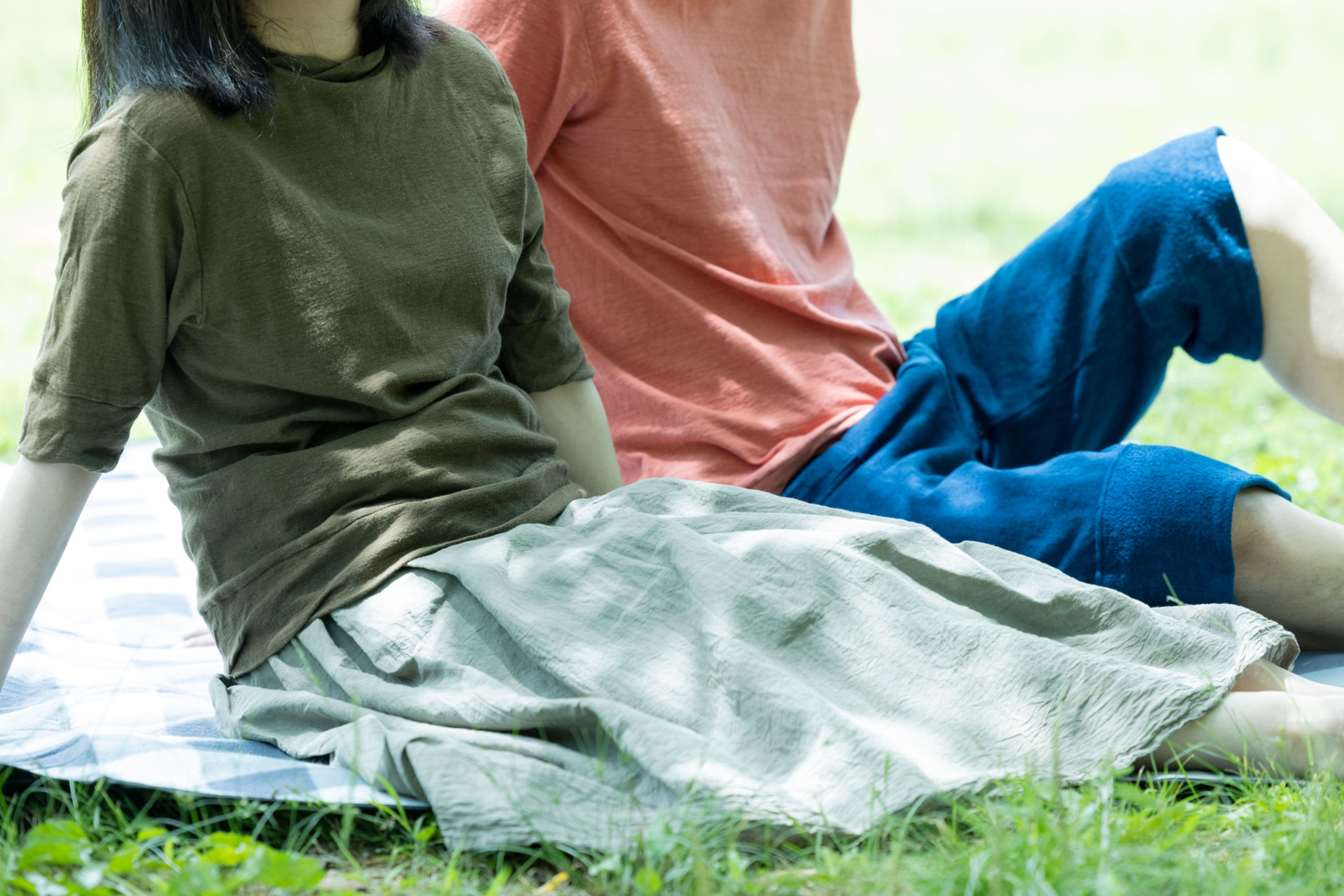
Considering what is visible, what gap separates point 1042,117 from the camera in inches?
332

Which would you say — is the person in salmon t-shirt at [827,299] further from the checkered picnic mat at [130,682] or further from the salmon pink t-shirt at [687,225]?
the checkered picnic mat at [130,682]

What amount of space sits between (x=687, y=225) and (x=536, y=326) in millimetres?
355

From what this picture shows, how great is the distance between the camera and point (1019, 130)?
26.9 ft

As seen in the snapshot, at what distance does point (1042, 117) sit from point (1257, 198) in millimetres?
6735

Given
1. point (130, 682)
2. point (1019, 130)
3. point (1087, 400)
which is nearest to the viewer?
point (130, 682)

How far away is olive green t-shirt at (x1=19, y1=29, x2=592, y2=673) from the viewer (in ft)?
5.39

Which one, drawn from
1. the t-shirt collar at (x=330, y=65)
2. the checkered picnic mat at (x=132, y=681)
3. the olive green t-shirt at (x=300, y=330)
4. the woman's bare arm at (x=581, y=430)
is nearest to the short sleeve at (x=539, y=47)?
the olive green t-shirt at (x=300, y=330)

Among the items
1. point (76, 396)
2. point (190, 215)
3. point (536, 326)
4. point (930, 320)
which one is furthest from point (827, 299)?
point (930, 320)

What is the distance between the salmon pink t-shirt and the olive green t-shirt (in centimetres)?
29

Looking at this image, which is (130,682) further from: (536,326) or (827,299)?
(827,299)

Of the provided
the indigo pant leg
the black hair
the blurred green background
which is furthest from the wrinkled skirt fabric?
the blurred green background

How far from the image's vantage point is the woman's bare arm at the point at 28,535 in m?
1.65

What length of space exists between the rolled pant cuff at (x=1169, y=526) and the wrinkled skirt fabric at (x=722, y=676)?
146 millimetres

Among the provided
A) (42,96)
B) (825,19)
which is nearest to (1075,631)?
(825,19)
